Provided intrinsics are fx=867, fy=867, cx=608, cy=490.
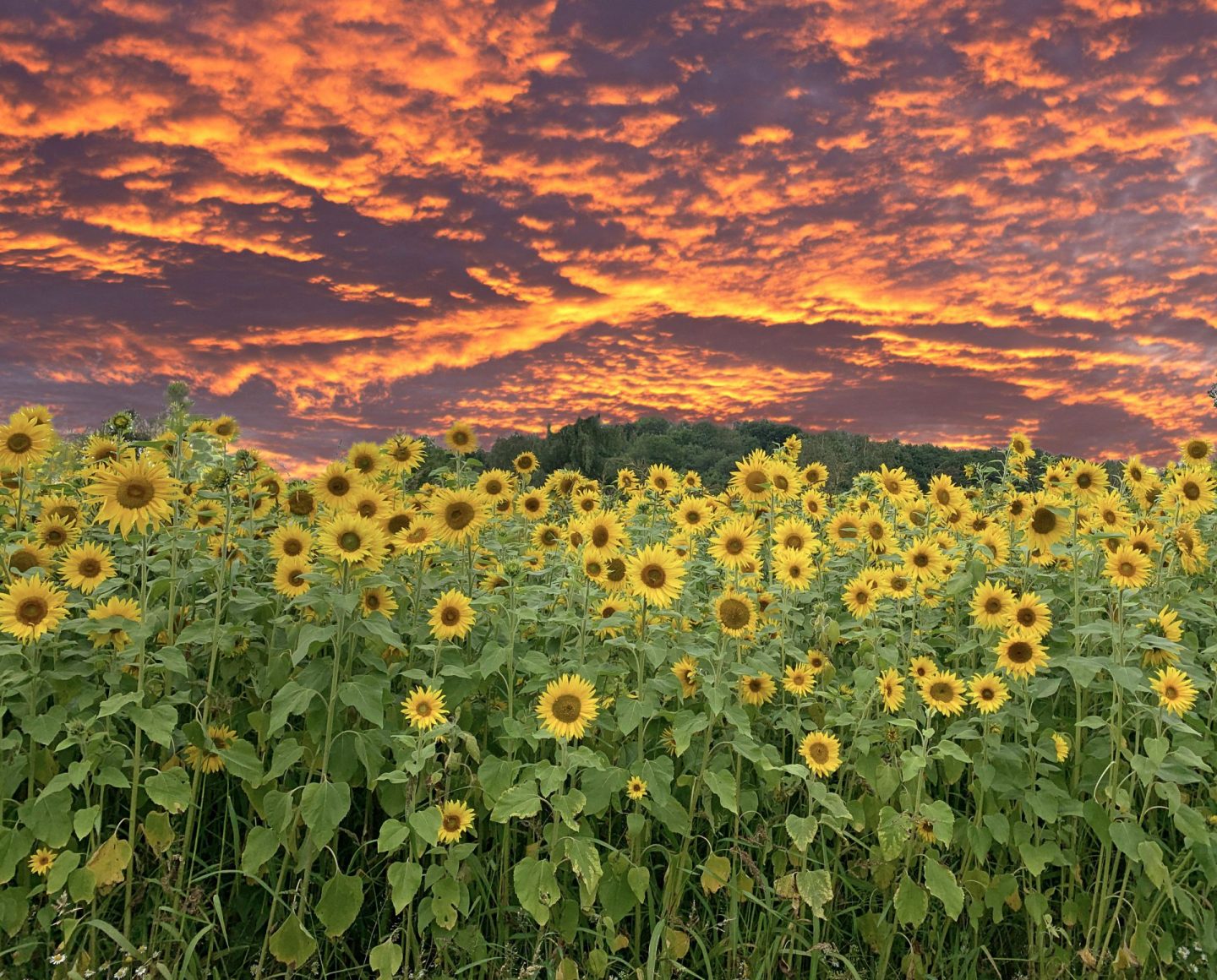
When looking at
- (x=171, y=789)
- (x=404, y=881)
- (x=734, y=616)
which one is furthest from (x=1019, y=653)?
(x=171, y=789)

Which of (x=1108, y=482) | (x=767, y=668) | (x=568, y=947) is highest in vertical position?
(x=1108, y=482)

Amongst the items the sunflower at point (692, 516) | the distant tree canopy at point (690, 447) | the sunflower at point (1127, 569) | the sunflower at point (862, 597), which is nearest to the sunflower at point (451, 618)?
the sunflower at point (862, 597)

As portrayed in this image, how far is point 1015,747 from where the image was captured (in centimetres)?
410

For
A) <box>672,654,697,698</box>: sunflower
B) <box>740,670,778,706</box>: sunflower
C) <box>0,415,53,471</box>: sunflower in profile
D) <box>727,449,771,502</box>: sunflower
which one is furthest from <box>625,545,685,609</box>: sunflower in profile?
<box>0,415,53,471</box>: sunflower in profile

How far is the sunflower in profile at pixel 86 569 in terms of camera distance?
3998 millimetres

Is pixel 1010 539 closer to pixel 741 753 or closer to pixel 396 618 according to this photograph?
pixel 741 753

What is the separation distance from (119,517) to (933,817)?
3697 mm

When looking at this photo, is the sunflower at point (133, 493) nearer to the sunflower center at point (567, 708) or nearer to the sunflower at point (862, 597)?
the sunflower center at point (567, 708)

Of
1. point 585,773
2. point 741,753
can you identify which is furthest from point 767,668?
point 585,773

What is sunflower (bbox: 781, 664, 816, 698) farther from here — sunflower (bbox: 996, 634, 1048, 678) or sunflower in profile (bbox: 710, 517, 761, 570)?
sunflower (bbox: 996, 634, 1048, 678)

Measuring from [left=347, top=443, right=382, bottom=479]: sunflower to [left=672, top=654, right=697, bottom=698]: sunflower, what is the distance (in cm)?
182

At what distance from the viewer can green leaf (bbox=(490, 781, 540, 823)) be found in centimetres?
334

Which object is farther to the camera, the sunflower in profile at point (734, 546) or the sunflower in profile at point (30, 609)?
the sunflower in profile at point (734, 546)

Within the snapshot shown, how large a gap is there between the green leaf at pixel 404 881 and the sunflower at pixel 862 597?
8.51 feet
